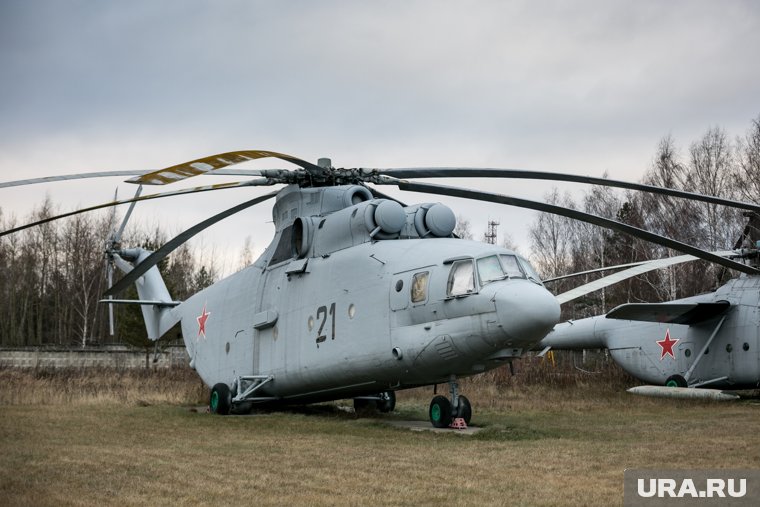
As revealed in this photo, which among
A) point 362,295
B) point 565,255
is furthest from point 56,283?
point 362,295

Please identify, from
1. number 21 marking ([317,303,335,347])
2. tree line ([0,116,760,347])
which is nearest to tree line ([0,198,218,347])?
tree line ([0,116,760,347])

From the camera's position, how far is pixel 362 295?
13555 mm

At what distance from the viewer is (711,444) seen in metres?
10.9

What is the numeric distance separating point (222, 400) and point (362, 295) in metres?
4.31

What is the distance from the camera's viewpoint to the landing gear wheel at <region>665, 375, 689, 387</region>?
68.2 ft

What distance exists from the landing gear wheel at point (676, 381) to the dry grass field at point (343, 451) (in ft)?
5.94

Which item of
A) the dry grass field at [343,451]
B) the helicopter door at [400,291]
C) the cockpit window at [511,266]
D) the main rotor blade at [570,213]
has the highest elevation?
the main rotor blade at [570,213]


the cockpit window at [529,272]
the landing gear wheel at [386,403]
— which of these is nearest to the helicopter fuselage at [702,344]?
the landing gear wheel at [386,403]

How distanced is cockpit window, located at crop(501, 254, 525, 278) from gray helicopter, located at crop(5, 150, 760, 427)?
0.07 feet

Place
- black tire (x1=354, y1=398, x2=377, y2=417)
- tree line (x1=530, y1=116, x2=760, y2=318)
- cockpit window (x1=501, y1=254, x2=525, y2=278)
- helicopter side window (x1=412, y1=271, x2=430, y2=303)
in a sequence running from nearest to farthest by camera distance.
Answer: cockpit window (x1=501, y1=254, x2=525, y2=278)
helicopter side window (x1=412, y1=271, x2=430, y2=303)
black tire (x1=354, y1=398, x2=377, y2=417)
tree line (x1=530, y1=116, x2=760, y2=318)

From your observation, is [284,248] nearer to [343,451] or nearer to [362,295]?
[362,295]

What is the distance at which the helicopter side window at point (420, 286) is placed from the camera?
1248cm

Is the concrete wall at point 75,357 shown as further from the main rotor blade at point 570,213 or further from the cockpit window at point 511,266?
the cockpit window at point 511,266

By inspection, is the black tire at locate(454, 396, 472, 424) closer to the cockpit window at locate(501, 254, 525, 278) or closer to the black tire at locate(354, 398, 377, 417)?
the cockpit window at locate(501, 254, 525, 278)
